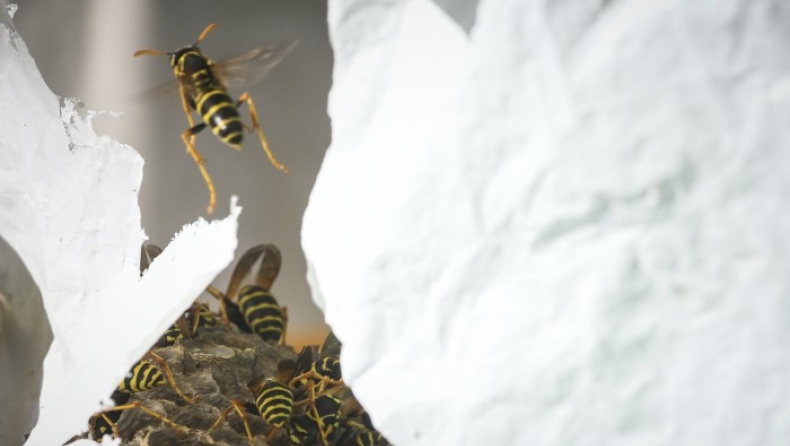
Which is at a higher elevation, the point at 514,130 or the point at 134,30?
the point at 134,30

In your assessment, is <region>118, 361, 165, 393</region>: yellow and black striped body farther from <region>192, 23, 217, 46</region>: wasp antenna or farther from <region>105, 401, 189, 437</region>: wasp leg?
→ <region>192, 23, 217, 46</region>: wasp antenna

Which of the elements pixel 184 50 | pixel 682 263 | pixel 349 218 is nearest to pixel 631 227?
pixel 682 263

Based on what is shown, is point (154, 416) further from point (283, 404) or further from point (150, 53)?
point (150, 53)

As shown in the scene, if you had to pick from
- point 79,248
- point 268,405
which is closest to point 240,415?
point 268,405

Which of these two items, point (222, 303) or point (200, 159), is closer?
point (200, 159)

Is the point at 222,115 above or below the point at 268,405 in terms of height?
above

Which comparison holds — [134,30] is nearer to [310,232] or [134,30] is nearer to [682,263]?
[310,232]

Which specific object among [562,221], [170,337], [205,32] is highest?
[205,32]
